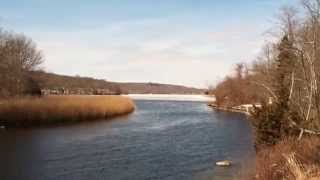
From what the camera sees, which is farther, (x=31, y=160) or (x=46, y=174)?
(x=31, y=160)

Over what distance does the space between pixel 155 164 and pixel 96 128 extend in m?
16.4

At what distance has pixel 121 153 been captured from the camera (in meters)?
24.0

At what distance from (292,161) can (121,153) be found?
13884mm

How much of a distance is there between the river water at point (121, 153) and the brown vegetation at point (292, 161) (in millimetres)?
2662

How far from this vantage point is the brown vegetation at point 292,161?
35.3 ft

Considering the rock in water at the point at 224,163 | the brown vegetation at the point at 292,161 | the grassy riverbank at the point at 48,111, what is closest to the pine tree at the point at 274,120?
the rock in water at the point at 224,163

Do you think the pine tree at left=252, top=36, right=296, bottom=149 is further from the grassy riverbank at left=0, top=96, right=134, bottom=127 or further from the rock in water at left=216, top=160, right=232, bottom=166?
the grassy riverbank at left=0, top=96, right=134, bottom=127

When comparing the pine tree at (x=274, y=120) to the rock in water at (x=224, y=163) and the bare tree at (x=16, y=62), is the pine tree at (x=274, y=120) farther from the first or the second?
the bare tree at (x=16, y=62)

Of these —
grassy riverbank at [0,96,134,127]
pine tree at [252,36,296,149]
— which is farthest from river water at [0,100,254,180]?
grassy riverbank at [0,96,134,127]

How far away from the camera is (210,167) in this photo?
65.2 feet

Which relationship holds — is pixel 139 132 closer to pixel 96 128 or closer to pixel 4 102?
pixel 96 128

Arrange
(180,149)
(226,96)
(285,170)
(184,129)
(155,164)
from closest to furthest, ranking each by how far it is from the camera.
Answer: (285,170) → (155,164) → (180,149) → (184,129) → (226,96)

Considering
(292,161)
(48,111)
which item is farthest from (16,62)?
(292,161)

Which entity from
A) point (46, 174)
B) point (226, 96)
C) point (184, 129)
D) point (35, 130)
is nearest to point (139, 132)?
point (184, 129)
